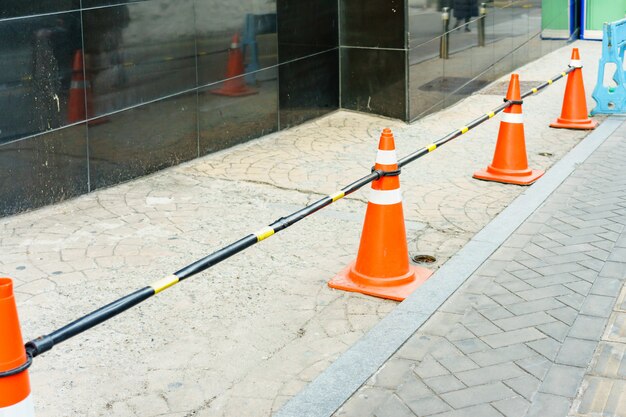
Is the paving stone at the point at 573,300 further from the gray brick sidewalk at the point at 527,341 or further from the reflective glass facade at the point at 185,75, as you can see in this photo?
the reflective glass facade at the point at 185,75

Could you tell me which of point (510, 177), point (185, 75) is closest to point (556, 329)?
point (510, 177)

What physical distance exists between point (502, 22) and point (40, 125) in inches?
341

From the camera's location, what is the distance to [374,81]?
38.3ft

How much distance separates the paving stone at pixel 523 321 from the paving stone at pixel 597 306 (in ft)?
0.80

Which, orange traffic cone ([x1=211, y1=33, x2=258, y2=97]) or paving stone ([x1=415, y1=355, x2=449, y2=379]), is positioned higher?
orange traffic cone ([x1=211, y1=33, x2=258, y2=97])

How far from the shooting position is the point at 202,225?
7.66 meters

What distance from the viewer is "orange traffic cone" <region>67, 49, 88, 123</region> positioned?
321 inches

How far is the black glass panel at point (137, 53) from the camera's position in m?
8.34

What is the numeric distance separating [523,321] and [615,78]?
280 inches

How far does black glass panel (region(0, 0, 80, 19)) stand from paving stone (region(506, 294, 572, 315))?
4308 mm

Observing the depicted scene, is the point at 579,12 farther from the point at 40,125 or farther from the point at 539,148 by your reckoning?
the point at 40,125

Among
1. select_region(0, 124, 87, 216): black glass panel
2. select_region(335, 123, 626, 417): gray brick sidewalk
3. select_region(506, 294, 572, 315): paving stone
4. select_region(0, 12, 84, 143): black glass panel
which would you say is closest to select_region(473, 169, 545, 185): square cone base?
select_region(335, 123, 626, 417): gray brick sidewalk

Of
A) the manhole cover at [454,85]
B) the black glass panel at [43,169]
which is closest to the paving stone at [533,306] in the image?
the black glass panel at [43,169]

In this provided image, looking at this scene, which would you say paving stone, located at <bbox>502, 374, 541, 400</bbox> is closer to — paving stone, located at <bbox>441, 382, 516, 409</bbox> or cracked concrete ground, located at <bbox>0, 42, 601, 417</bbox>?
paving stone, located at <bbox>441, 382, 516, 409</bbox>
